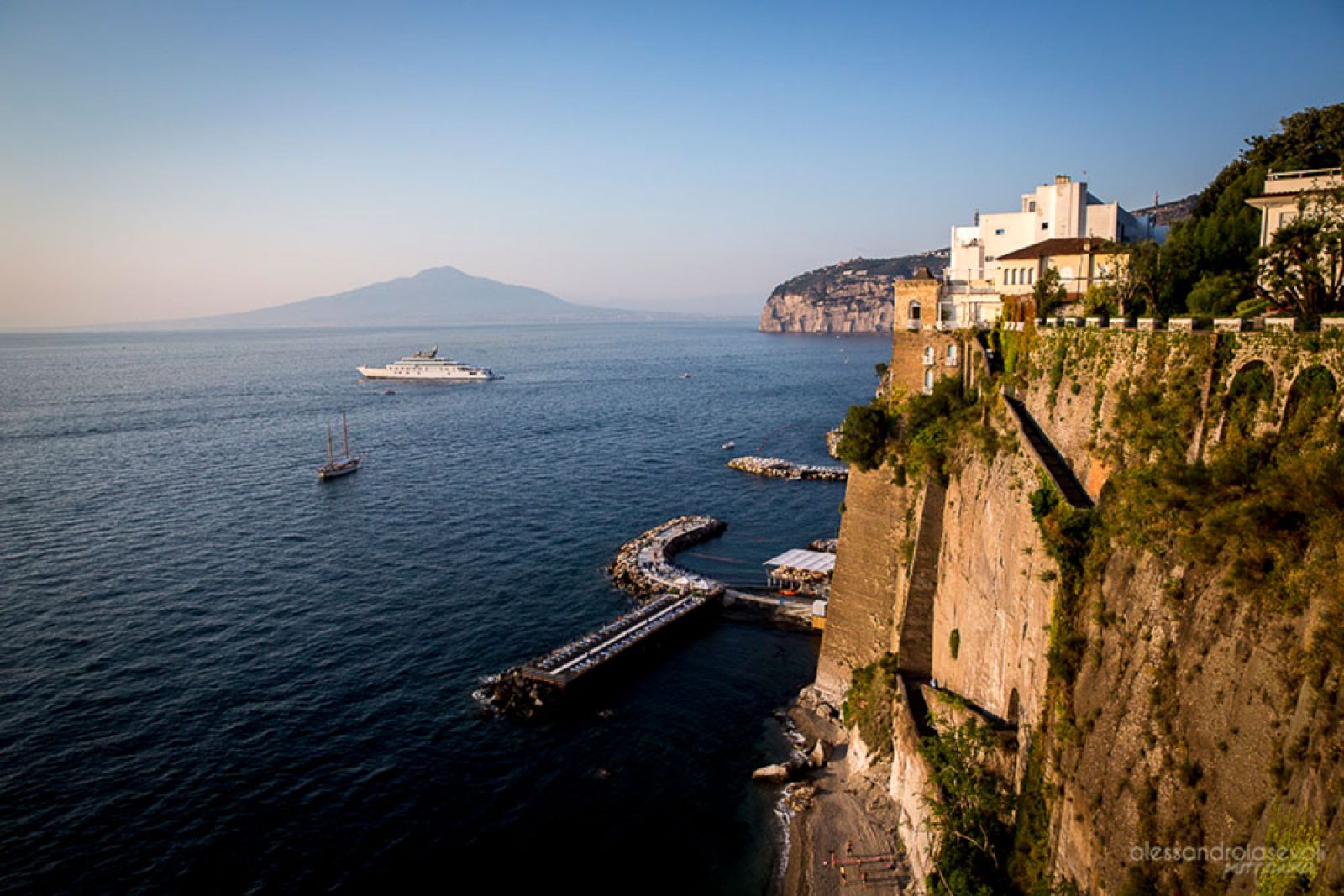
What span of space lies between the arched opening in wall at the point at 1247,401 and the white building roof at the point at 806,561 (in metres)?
30.6

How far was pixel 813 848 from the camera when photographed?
25250 millimetres

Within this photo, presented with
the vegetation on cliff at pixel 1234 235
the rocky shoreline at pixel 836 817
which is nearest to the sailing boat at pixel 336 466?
the rocky shoreline at pixel 836 817

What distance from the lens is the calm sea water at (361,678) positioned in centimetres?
2614

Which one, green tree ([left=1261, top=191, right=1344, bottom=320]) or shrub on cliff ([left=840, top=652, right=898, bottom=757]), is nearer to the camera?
green tree ([left=1261, top=191, right=1344, bottom=320])

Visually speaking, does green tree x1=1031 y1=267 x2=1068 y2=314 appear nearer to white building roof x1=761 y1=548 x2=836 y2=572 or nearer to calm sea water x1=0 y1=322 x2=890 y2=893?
calm sea water x1=0 y1=322 x2=890 y2=893

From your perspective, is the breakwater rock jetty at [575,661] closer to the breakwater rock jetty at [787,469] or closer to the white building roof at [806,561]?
the white building roof at [806,561]

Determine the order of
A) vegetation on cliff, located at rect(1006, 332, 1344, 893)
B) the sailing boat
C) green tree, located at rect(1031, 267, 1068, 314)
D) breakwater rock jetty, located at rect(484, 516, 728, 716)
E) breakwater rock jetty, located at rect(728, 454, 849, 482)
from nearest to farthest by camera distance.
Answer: vegetation on cliff, located at rect(1006, 332, 1344, 893) → green tree, located at rect(1031, 267, 1068, 314) → breakwater rock jetty, located at rect(484, 516, 728, 716) → breakwater rock jetty, located at rect(728, 454, 849, 482) → the sailing boat

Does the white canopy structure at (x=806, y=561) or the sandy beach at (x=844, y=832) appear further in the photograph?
the white canopy structure at (x=806, y=561)

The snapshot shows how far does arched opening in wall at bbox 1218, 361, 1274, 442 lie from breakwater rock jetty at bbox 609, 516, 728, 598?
1222 inches

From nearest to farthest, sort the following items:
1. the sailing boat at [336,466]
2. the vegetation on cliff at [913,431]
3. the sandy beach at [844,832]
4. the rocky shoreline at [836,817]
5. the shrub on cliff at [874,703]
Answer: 1. the sandy beach at [844,832]
2. the rocky shoreline at [836,817]
3. the shrub on cliff at [874,703]
4. the vegetation on cliff at [913,431]
5. the sailing boat at [336,466]

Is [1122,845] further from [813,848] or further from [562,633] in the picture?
[562,633]

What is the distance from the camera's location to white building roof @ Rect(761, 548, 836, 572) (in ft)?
151

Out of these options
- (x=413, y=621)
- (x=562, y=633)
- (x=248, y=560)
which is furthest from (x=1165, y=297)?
(x=248, y=560)

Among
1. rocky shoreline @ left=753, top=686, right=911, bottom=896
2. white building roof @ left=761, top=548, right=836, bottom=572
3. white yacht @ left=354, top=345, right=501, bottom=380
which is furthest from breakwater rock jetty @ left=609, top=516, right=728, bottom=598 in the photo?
white yacht @ left=354, top=345, right=501, bottom=380
